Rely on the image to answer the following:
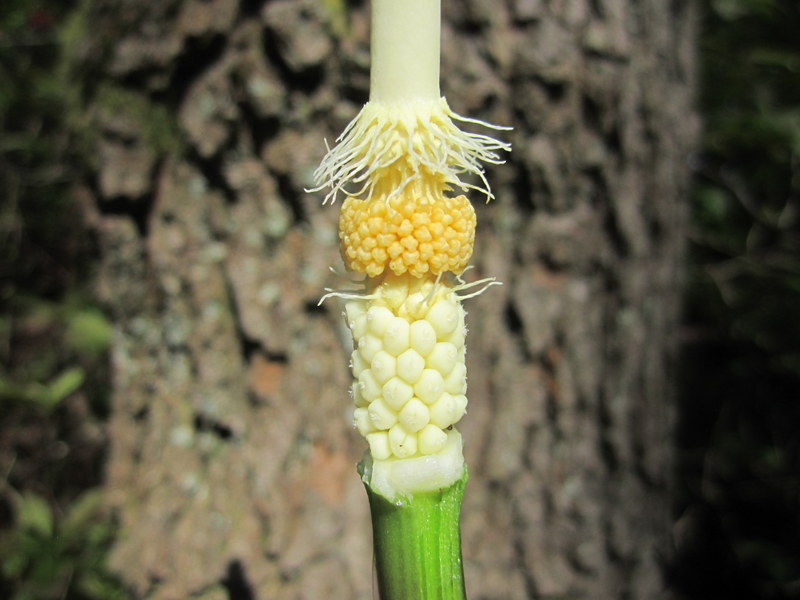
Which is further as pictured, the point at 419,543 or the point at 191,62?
the point at 191,62

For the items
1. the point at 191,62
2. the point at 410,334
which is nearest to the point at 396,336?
the point at 410,334

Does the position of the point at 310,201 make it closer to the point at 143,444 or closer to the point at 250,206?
the point at 250,206

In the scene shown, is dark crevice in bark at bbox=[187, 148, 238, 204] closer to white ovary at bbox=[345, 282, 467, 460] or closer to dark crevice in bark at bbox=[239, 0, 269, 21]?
dark crevice in bark at bbox=[239, 0, 269, 21]

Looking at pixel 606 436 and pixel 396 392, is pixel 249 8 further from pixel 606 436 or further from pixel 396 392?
pixel 606 436

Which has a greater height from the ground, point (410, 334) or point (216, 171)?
point (216, 171)

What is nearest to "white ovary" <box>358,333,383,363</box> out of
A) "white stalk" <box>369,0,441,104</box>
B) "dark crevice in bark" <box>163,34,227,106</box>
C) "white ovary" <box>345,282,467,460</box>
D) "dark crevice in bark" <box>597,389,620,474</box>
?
"white ovary" <box>345,282,467,460</box>

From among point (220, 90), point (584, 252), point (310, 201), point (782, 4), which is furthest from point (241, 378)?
point (782, 4)
